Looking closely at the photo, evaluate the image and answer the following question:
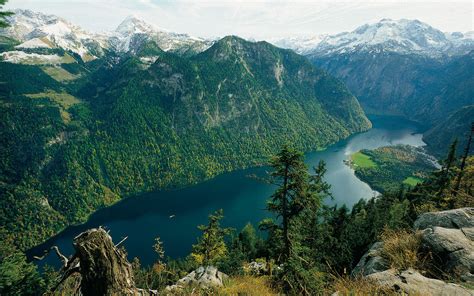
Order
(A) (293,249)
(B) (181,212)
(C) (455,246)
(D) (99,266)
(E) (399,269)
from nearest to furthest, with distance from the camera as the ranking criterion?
(D) (99,266) < (E) (399,269) < (C) (455,246) < (A) (293,249) < (B) (181,212)

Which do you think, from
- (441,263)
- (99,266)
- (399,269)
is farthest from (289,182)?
(99,266)

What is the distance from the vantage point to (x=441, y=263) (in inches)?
388

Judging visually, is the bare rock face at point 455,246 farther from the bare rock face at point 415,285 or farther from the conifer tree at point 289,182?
the conifer tree at point 289,182

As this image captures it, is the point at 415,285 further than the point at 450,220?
No

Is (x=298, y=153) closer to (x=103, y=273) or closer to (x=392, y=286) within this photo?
(x=392, y=286)

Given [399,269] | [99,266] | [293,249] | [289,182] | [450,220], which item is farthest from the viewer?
[289,182]

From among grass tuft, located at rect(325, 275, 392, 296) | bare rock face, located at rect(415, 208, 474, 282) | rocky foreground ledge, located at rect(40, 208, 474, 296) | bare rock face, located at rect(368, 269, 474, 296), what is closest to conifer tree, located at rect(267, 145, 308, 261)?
rocky foreground ledge, located at rect(40, 208, 474, 296)

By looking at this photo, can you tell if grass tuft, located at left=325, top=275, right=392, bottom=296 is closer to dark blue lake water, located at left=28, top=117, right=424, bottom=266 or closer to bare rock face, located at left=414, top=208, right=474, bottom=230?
bare rock face, located at left=414, top=208, right=474, bottom=230

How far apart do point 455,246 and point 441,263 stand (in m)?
0.78

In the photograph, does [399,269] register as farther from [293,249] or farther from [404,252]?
[293,249]

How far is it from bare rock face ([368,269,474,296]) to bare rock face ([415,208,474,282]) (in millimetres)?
1119

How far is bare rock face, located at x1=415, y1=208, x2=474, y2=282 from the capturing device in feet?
Result: 29.8

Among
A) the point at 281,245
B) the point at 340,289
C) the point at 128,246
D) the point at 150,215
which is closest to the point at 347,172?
the point at 150,215

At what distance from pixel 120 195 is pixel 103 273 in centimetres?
19869
